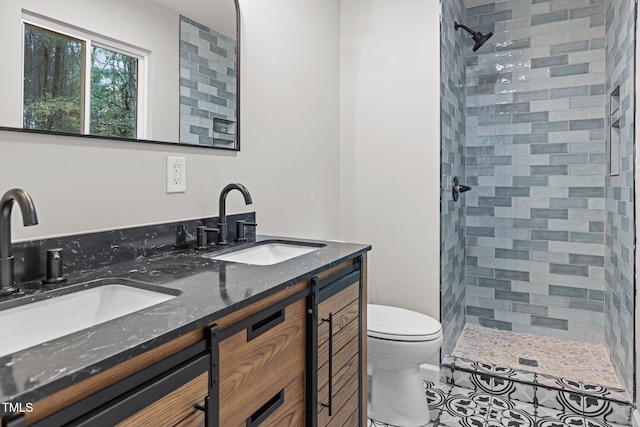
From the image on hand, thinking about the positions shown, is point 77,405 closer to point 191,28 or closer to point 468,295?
point 191,28

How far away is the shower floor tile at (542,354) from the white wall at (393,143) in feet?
1.99

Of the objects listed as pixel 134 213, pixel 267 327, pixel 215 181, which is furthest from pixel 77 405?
pixel 215 181

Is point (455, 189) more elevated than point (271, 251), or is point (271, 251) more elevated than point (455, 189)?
point (455, 189)

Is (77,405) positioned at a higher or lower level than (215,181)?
lower

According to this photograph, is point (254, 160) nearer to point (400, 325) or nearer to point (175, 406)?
point (400, 325)

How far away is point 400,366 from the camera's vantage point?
1994 mm

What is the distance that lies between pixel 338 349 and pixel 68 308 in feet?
2.63

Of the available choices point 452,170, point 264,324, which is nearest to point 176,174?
point 264,324

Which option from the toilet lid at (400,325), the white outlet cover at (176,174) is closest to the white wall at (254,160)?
the white outlet cover at (176,174)

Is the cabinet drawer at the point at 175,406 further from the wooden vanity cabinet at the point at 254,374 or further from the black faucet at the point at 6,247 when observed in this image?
the black faucet at the point at 6,247

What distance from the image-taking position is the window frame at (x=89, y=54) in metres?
1.10

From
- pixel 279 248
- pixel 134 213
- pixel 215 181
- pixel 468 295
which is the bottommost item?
pixel 468 295

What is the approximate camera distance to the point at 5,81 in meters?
1.03

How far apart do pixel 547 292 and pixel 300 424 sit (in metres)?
2.51
